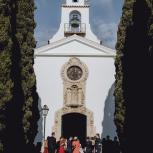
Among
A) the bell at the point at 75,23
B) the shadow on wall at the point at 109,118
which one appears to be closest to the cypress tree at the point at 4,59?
the shadow on wall at the point at 109,118

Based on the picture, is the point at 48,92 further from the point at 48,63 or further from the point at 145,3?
the point at 145,3

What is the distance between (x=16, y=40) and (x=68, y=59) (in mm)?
12344

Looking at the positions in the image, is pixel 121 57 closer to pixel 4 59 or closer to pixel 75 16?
pixel 4 59

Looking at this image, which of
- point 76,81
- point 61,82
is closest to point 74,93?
point 76,81

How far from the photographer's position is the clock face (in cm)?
Result: 3300

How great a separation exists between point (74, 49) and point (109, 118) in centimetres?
526

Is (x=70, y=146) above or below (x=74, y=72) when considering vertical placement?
below

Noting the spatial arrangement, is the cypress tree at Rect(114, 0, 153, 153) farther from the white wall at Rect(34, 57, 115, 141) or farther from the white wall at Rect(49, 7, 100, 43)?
the white wall at Rect(49, 7, 100, 43)

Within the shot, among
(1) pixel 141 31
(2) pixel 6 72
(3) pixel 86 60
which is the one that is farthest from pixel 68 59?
(2) pixel 6 72

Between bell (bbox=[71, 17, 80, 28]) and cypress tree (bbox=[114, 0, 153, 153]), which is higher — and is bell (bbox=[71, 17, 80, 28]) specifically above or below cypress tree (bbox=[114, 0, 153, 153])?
above

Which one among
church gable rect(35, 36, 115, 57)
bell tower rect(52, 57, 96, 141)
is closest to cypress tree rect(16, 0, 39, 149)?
bell tower rect(52, 57, 96, 141)

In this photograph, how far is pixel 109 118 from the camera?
106 feet

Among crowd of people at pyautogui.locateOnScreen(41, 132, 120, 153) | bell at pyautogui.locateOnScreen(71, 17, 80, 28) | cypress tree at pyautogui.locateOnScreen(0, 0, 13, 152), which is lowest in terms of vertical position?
crowd of people at pyautogui.locateOnScreen(41, 132, 120, 153)

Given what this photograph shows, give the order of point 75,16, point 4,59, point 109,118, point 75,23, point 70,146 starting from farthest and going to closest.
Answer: point 75,16, point 75,23, point 109,118, point 70,146, point 4,59
